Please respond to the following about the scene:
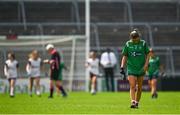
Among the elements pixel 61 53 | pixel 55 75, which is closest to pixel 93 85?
pixel 55 75

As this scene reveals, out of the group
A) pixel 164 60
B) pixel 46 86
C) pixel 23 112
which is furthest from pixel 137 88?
pixel 164 60

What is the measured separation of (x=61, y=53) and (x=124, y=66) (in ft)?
71.7

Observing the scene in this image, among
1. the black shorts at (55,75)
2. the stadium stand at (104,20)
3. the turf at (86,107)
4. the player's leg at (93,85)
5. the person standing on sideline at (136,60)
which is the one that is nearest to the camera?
the turf at (86,107)

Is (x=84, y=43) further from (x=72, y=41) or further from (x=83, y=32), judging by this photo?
(x=83, y=32)

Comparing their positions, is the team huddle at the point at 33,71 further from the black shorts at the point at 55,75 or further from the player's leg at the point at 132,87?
the player's leg at the point at 132,87

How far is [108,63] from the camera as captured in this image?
43.5 metres

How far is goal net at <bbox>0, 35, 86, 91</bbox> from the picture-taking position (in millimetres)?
43219

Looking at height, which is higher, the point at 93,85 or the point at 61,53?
the point at 61,53

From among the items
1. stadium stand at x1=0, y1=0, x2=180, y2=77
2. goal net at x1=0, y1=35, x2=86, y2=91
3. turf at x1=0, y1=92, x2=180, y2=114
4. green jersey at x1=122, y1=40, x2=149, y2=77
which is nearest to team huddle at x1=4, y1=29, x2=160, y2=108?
green jersey at x1=122, y1=40, x2=149, y2=77

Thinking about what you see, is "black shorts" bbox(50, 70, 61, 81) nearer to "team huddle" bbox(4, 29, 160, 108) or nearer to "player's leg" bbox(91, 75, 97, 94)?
"team huddle" bbox(4, 29, 160, 108)

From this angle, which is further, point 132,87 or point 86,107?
point 86,107

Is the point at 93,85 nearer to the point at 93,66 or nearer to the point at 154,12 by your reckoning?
the point at 93,66

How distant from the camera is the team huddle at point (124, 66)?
73.2 ft

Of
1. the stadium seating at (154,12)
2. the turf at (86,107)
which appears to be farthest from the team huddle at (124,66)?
the stadium seating at (154,12)
